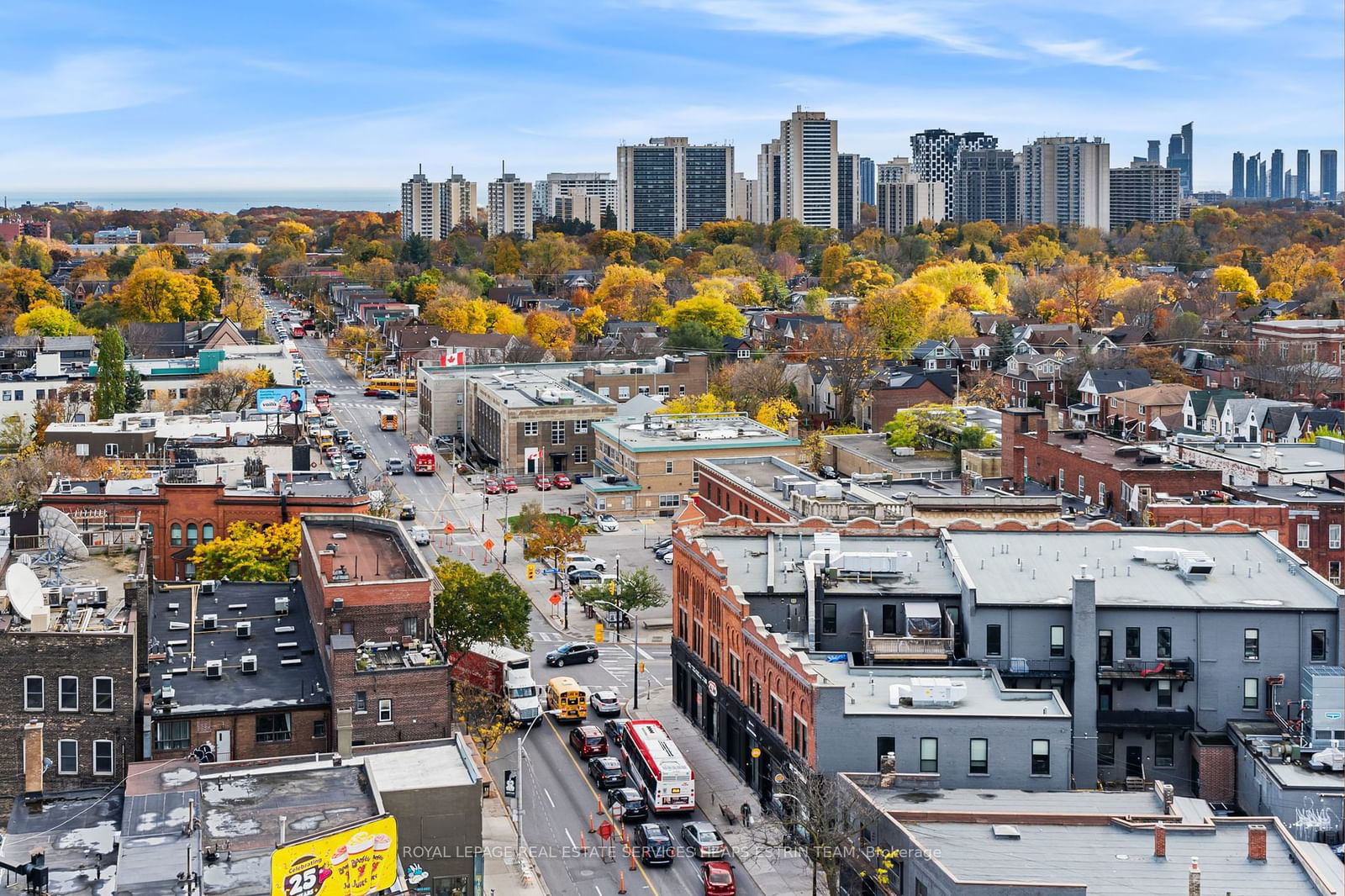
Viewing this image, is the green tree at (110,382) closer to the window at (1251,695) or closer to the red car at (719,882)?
the red car at (719,882)

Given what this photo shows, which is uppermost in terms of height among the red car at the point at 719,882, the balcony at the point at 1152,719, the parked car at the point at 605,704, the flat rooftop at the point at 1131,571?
the flat rooftop at the point at 1131,571

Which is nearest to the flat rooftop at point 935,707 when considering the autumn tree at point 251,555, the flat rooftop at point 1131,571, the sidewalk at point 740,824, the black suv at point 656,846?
the flat rooftop at point 1131,571

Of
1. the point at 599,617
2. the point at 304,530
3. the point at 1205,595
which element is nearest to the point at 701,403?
the point at 599,617

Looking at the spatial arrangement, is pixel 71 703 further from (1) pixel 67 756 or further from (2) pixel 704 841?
(2) pixel 704 841

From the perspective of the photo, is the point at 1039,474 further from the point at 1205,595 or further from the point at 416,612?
the point at 416,612

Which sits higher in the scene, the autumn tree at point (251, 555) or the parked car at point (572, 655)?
the autumn tree at point (251, 555)

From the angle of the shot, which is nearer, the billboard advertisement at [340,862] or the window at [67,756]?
the billboard advertisement at [340,862]
